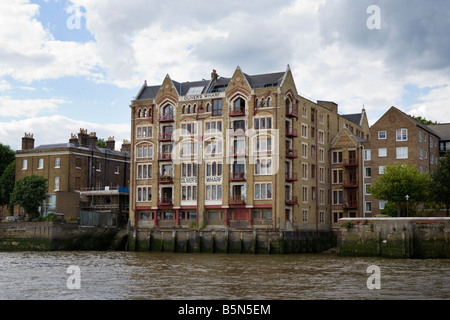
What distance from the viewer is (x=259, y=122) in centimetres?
7325

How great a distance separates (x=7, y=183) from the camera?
91.6 metres

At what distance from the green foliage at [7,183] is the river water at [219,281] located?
44.8 metres

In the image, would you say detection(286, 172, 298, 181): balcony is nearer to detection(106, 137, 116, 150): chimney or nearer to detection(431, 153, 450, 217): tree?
detection(431, 153, 450, 217): tree

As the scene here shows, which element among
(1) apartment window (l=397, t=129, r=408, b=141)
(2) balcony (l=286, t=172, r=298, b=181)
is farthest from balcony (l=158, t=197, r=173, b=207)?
(1) apartment window (l=397, t=129, r=408, b=141)

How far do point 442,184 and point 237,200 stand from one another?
23.5 meters

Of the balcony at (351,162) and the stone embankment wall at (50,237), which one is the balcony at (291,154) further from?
the stone embankment wall at (50,237)

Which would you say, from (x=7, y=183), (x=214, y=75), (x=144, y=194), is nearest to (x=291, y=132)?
(x=214, y=75)

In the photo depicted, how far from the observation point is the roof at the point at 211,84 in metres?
75.4

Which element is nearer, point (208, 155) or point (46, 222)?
point (46, 222)

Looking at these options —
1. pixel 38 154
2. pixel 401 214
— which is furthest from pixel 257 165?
pixel 38 154

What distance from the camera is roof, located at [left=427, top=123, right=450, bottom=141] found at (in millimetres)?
91544
